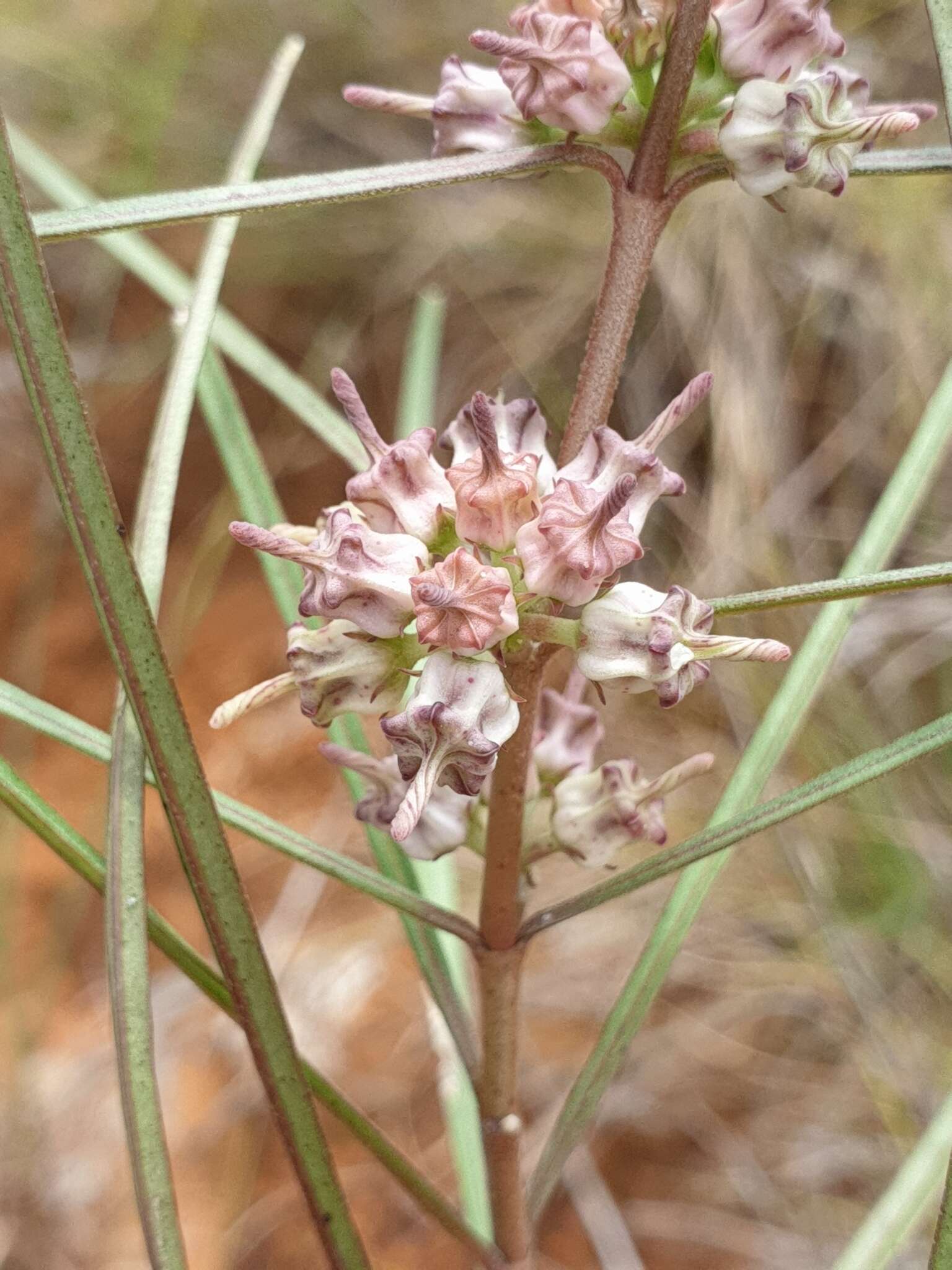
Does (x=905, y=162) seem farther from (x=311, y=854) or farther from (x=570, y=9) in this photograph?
(x=311, y=854)

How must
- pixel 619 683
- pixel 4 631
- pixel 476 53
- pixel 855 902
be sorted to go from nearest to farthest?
pixel 619 683, pixel 855 902, pixel 476 53, pixel 4 631

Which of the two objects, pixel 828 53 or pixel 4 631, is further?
pixel 4 631

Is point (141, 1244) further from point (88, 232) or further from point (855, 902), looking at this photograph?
point (88, 232)

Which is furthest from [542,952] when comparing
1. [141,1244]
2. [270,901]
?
[141,1244]

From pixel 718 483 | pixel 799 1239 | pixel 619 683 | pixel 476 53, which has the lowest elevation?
pixel 799 1239

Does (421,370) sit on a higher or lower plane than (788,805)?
higher

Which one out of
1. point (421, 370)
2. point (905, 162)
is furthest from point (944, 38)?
point (421, 370)

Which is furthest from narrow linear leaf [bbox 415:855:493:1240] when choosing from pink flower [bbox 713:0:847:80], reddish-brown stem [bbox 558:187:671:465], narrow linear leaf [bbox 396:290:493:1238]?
pink flower [bbox 713:0:847:80]
